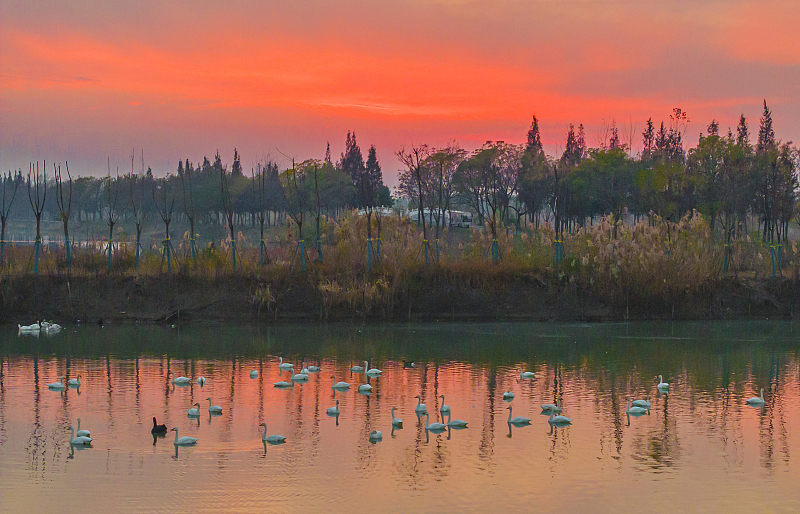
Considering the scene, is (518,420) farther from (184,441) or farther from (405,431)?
(184,441)

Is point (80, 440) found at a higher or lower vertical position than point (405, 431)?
higher

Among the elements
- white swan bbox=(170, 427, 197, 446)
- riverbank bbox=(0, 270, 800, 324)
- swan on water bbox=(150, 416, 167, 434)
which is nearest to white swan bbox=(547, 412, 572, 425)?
white swan bbox=(170, 427, 197, 446)

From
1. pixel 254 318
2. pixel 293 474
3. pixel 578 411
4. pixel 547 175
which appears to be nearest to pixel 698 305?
pixel 254 318

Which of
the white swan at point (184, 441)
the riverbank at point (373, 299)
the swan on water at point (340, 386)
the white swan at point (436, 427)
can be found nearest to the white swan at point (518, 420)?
the white swan at point (436, 427)

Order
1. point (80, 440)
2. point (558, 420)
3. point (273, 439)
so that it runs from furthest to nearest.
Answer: point (558, 420), point (273, 439), point (80, 440)

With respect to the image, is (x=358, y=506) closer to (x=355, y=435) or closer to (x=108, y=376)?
(x=355, y=435)

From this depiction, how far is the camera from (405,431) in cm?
1406

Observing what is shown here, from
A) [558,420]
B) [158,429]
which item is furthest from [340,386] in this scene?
[558,420]

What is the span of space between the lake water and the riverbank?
232 inches

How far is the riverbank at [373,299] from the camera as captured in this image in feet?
101

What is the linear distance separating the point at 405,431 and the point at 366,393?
3322 mm

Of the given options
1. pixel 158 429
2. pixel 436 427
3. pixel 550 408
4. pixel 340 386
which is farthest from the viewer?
pixel 340 386

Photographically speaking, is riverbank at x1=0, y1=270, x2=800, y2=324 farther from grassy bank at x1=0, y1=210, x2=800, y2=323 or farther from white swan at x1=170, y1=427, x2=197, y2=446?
white swan at x1=170, y1=427, x2=197, y2=446

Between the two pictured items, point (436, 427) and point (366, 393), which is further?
point (366, 393)
